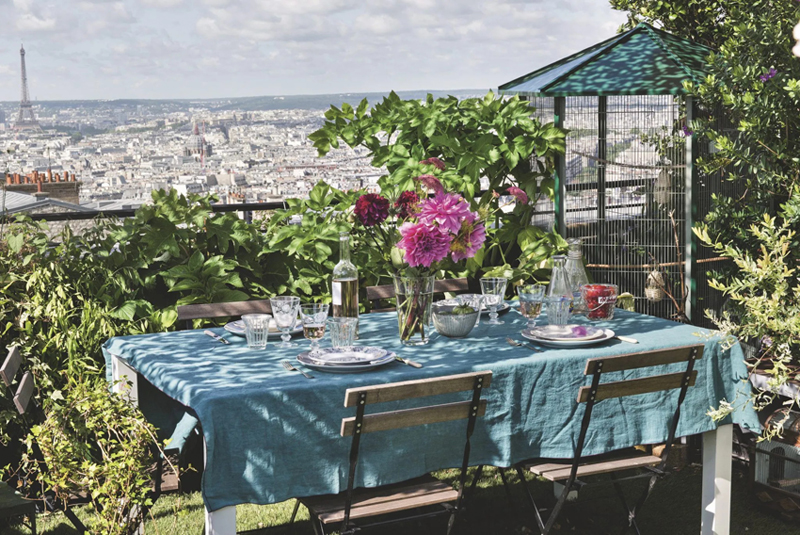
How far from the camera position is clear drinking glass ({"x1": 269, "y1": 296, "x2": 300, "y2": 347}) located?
3.02 metres

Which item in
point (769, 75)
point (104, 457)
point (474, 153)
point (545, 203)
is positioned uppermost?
point (769, 75)

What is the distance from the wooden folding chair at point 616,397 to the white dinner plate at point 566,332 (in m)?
0.16

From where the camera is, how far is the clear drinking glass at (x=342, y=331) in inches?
113

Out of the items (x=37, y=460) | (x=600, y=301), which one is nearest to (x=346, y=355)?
(x=37, y=460)

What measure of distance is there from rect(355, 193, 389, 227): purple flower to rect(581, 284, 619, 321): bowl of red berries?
1.03 metres

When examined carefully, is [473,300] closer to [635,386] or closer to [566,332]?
[566,332]

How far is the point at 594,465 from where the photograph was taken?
9.89ft

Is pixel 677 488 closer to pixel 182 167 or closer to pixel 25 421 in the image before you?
pixel 25 421

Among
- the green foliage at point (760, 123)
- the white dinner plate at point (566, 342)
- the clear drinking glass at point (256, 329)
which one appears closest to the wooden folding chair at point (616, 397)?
the white dinner plate at point (566, 342)

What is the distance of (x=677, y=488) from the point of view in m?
4.12

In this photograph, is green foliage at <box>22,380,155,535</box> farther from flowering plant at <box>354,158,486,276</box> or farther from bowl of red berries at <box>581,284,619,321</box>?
bowl of red berries at <box>581,284,619,321</box>

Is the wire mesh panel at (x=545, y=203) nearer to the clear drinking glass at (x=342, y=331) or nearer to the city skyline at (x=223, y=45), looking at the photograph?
the clear drinking glass at (x=342, y=331)

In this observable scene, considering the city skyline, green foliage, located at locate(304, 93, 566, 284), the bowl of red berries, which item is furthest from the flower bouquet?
the city skyline

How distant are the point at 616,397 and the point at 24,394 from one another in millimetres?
2017
